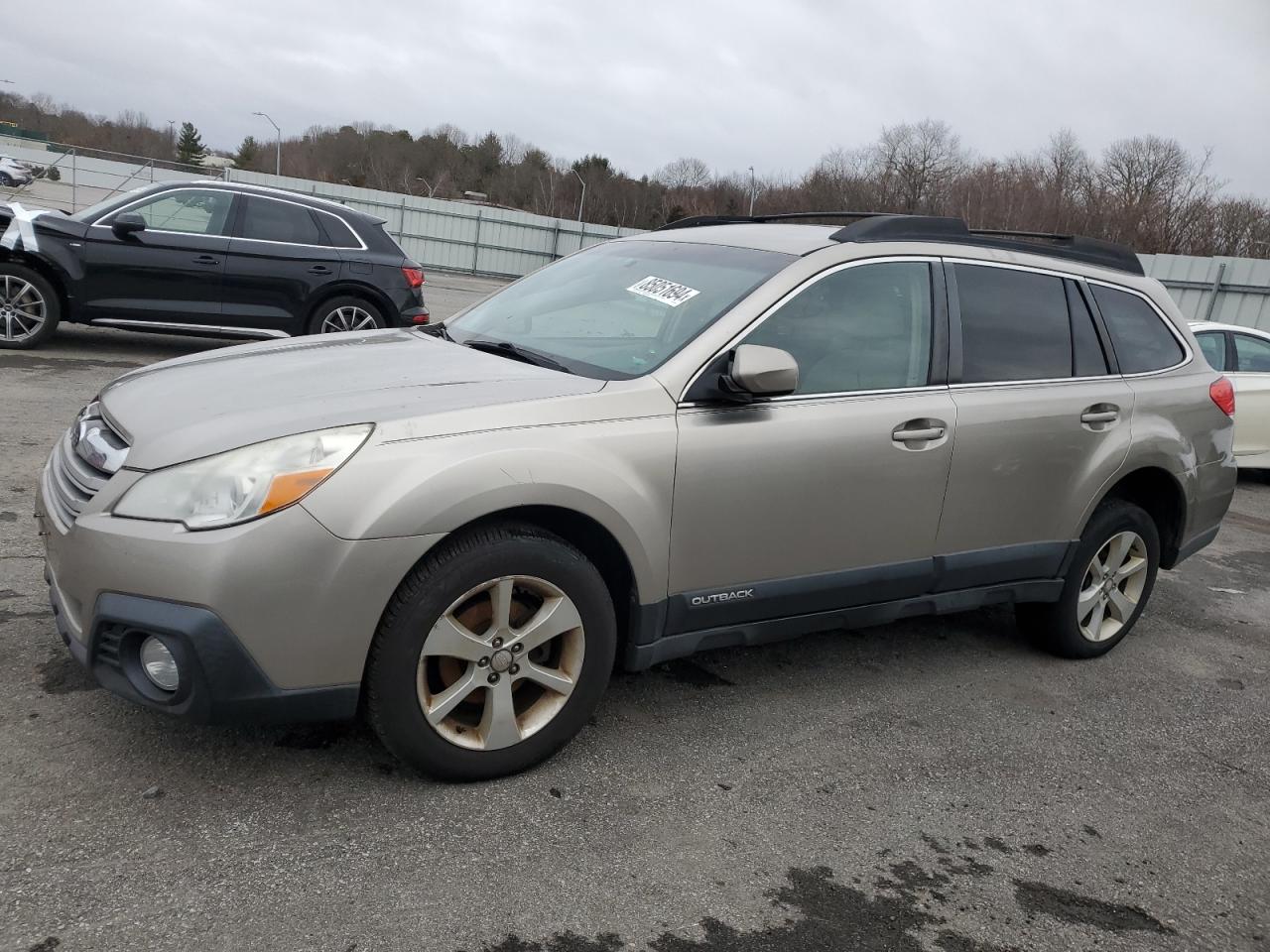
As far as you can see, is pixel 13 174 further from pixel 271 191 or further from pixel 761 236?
pixel 761 236

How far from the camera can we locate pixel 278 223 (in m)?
9.62

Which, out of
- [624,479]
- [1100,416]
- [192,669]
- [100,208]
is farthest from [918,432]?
[100,208]

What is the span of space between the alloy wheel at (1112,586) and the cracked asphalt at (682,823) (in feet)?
1.32

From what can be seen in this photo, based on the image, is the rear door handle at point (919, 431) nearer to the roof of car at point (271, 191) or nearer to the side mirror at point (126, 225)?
the roof of car at point (271, 191)

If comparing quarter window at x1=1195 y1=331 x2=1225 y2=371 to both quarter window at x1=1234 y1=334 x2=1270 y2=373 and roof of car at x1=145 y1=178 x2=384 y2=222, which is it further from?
roof of car at x1=145 y1=178 x2=384 y2=222

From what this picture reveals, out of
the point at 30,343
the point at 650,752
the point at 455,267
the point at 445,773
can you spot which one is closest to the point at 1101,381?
the point at 650,752

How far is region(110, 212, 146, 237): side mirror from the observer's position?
29.1ft

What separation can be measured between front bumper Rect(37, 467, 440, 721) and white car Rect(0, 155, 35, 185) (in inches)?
1142

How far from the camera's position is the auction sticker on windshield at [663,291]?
369cm

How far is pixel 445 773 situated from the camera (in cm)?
296

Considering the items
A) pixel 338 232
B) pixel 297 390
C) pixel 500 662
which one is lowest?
pixel 500 662

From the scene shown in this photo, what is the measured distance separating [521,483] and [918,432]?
1.60 meters

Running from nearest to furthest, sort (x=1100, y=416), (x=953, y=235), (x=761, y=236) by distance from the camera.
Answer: (x=761, y=236), (x=953, y=235), (x=1100, y=416)

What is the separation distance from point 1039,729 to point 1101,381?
1510 mm
